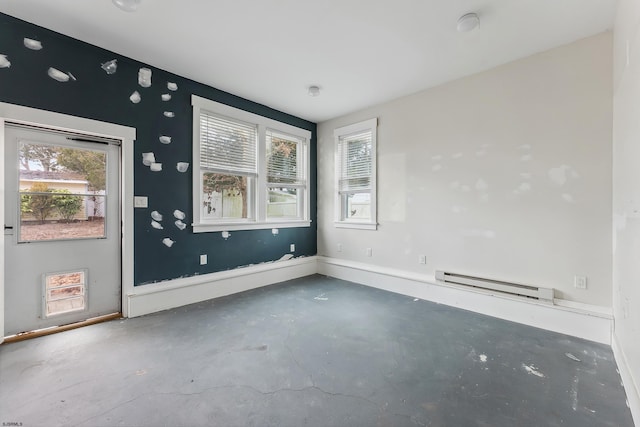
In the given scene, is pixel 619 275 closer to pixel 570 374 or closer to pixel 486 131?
pixel 570 374

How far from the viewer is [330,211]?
4695mm

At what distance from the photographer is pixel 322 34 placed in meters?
2.46

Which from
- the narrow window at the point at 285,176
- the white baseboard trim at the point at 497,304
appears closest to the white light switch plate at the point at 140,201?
the narrow window at the point at 285,176

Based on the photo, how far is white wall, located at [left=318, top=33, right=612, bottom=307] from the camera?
2471mm

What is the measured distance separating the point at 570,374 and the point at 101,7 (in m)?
4.42

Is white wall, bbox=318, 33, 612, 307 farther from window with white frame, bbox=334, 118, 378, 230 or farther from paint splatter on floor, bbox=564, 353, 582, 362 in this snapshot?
paint splatter on floor, bbox=564, 353, 582, 362

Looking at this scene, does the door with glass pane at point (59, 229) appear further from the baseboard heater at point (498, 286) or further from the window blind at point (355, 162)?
the baseboard heater at point (498, 286)

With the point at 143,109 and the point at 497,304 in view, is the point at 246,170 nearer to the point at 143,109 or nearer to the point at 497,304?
the point at 143,109

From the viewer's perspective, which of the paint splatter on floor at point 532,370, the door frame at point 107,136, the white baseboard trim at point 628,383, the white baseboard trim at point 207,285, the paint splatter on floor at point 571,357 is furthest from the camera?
the white baseboard trim at point 207,285

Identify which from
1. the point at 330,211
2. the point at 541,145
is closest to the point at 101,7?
the point at 330,211

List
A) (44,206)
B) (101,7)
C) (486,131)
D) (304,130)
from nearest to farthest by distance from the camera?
(101,7) < (44,206) < (486,131) < (304,130)

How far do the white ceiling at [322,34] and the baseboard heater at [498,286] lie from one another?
2.34 metres

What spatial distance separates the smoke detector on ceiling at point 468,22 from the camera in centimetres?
219

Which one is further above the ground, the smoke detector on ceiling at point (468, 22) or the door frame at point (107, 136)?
the smoke detector on ceiling at point (468, 22)
